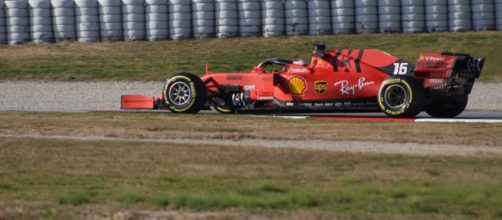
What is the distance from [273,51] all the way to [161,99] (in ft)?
31.3

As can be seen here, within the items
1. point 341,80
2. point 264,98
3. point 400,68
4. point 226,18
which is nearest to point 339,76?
point 341,80

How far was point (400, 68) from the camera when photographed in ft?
64.6

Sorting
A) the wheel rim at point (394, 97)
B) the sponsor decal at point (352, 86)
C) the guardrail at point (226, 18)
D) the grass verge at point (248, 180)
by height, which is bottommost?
the grass verge at point (248, 180)

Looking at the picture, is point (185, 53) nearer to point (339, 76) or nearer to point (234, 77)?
point (234, 77)

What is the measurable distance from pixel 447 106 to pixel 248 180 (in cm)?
893

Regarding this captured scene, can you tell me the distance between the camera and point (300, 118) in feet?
64.0

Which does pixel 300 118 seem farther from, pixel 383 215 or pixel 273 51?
pixel 273 51

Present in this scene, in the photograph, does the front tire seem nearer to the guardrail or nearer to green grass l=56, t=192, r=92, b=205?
green grass l=56, t=192, r=92, b=205

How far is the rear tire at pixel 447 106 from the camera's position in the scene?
65.4 ft

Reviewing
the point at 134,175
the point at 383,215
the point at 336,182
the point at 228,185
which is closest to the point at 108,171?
the point at 134,175

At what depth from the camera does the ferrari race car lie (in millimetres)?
19188

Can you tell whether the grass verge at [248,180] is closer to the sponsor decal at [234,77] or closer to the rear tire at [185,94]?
the rear tire at [185,94]

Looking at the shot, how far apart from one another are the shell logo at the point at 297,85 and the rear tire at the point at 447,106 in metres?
2.12

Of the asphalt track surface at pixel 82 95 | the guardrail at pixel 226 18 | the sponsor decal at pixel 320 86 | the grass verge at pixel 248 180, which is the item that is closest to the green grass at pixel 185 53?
the guardrail at pixel 226 18
